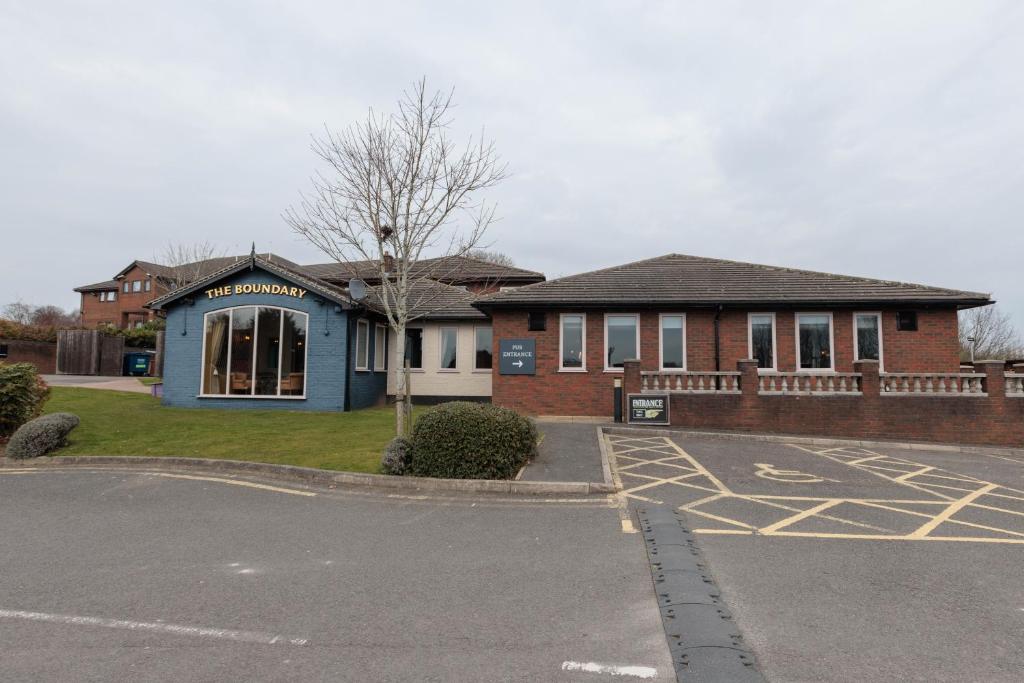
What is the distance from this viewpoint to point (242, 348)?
56.9ft

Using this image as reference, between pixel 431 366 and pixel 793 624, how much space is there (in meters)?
17.7

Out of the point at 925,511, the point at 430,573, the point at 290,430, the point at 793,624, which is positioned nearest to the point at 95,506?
the point at 430,573

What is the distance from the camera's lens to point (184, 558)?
4836mm

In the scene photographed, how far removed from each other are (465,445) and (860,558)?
4.72m

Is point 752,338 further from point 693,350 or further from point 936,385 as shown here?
point 936,385

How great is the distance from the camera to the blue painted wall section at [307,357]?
55.4ft

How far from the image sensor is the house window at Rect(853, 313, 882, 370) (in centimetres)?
1577

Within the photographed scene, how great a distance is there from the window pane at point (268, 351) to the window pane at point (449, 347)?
233 inches

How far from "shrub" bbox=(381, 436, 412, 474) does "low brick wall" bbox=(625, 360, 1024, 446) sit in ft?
27.1

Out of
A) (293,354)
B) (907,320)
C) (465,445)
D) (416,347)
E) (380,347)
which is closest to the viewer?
(465,445)

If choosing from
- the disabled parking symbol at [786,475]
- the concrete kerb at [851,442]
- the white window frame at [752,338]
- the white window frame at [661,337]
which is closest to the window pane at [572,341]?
the white window frame at [661,337]

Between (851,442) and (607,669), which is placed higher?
(851,442)

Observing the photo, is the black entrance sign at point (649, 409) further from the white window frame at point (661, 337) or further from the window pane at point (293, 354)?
the window pane at point (293, 354)

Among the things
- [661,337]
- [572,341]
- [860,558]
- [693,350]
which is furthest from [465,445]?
[693,350]
